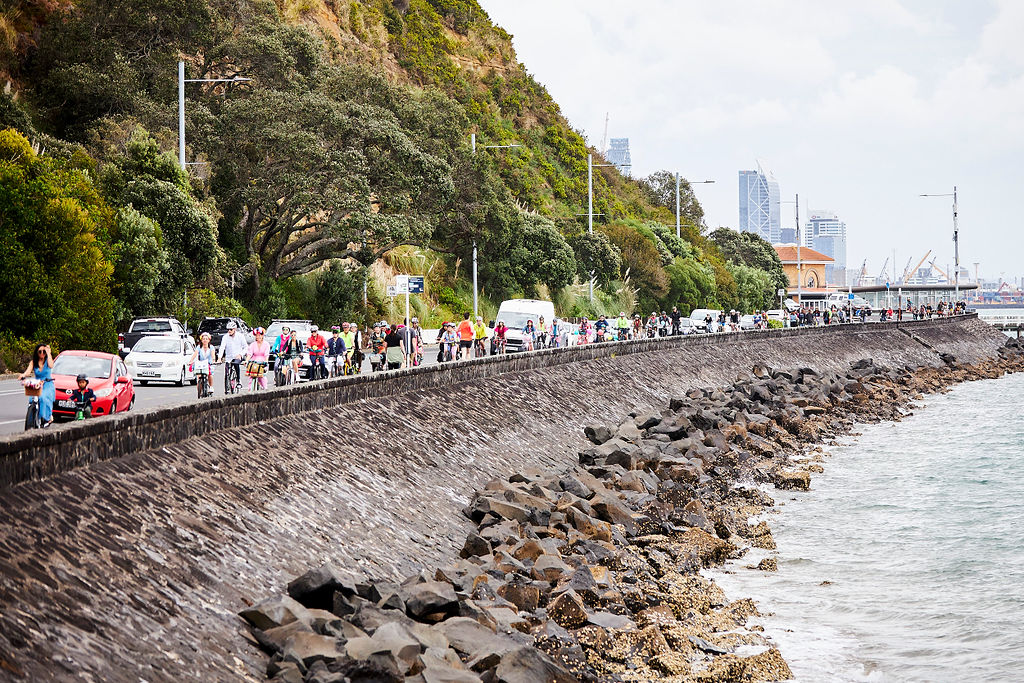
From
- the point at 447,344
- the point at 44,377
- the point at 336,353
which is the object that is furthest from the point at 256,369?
the point at 447,344

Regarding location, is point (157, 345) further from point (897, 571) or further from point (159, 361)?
point (897, 571)

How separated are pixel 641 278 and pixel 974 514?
58.3 m

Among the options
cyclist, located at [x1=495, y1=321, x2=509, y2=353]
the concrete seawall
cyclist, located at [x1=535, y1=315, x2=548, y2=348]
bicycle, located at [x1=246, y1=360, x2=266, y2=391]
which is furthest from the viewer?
cyclist, located at [x1=535, y1=315, x2=548, y2=348]

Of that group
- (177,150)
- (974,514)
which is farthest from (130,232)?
(974,514)

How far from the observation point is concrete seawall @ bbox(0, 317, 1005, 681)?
7.78 meters

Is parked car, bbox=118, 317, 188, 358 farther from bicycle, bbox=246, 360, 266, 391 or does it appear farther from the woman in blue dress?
the woman in blue dress

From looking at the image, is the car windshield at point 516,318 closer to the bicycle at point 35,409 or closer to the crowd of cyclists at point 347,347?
the crowd of cyclists at point 347,347

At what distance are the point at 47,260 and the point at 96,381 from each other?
48.2 ft

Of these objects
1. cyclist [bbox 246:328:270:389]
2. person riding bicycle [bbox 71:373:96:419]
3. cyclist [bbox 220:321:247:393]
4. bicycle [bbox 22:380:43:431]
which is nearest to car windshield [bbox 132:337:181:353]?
cyclist [bbox 220:321:247:393]

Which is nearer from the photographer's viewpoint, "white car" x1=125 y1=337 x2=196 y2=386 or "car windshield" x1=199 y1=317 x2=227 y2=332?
"white car" x1=125 y1=337 x2=196 y2=386

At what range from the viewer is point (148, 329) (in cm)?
3416

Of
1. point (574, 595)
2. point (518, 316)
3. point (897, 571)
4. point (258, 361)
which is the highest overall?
point (518, 316)

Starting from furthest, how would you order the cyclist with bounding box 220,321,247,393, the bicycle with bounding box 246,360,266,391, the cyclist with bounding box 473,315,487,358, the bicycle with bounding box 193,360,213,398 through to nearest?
the cyclist with bounding box 473,315,487,358
the cyclist with bounding box 220,321,247,393
the bicycle with bounding box 246,360,266,391
the bicycle with bounding box 193,360,213,398

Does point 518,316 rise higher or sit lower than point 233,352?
higher
